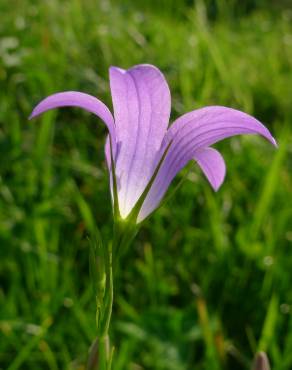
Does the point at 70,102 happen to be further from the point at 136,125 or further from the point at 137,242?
the point at 137,242

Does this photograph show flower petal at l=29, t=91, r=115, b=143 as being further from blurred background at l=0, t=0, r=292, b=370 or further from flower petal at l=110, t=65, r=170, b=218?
blurred background at l=0, t=0, r=292, b=370

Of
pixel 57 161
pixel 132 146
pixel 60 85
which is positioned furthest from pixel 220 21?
pixel 132 146

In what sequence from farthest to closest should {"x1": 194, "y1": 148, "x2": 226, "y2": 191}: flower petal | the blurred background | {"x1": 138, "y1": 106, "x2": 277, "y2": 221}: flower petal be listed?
the blurred background
{"x1": 194, "y1": 148, "x2": 226, "y2": 191}: flower petal
{"x1": 138, "y1": 106, "x2": 277, "y2": 221}: flower petal

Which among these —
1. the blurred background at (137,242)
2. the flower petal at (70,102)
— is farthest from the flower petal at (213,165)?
the blurred background at (137,242)

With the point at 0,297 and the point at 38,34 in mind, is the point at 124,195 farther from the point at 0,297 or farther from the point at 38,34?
the point at 38,34

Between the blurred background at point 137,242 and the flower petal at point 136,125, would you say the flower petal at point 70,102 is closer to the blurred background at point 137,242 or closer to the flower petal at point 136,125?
the flower petal at point 136,125

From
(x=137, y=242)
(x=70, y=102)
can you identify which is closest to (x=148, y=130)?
(x=70, y=102)

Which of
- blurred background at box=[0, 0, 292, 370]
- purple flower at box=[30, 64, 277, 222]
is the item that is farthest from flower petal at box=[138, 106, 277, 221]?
blurred background at box=[0, 0, 292, 370]
